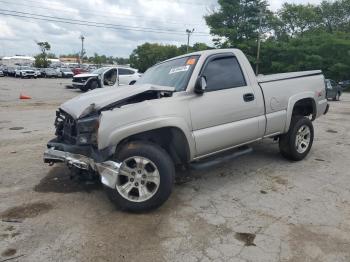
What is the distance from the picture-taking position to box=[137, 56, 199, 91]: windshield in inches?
188

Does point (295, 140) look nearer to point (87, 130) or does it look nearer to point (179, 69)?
point (179, 69)

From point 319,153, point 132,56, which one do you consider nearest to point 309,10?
point 132,56

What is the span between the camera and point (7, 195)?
4680 millimetres

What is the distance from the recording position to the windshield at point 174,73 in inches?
188

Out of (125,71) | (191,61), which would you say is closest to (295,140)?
(191,61)

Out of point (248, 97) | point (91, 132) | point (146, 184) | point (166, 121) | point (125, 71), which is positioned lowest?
point (146, 184)

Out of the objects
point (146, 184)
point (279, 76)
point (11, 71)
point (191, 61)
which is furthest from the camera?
point (11, 71)

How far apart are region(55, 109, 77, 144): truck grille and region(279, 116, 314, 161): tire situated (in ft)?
11.2

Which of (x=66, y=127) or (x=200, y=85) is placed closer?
(x=200, y=85)

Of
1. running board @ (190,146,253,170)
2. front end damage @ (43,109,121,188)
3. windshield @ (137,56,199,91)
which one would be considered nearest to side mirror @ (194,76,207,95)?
windshield @ (137,56,199,91)

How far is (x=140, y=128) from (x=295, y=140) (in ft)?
9.91

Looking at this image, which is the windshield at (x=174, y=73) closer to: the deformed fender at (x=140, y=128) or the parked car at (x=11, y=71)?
the deformed fender at (x=140, y=128)

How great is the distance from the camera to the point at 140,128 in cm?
410

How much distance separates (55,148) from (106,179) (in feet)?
3.36
